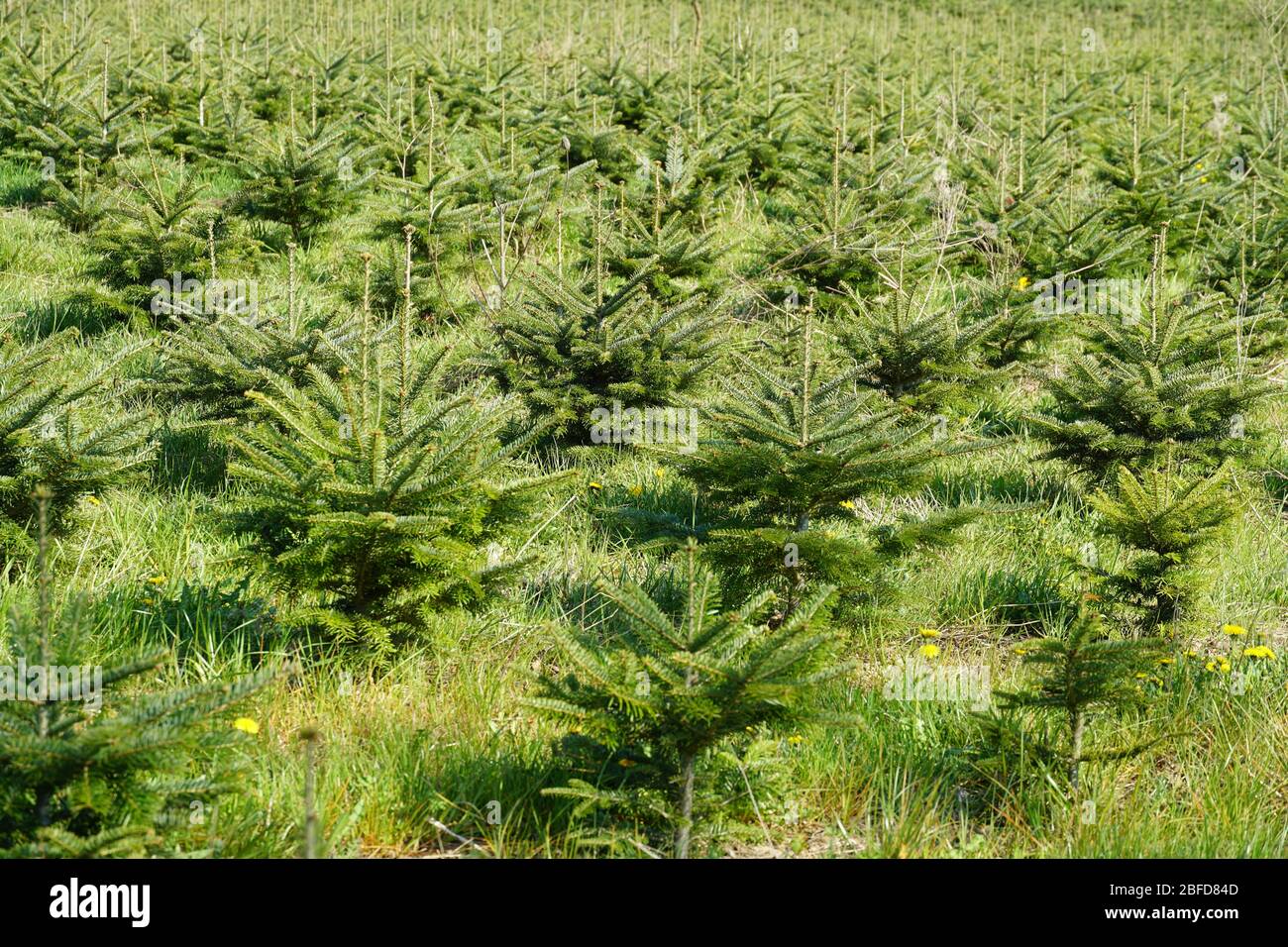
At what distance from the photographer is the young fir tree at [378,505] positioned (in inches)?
145

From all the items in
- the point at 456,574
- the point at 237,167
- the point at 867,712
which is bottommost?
the point at 867,712

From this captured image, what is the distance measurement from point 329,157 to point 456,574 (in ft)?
19.8

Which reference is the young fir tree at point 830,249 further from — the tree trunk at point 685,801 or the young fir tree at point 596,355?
the tree trunk at point 685,801

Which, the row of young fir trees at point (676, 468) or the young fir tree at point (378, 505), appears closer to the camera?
the row of young fir trees at point (676, 468)

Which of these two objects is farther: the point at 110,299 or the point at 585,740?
the point at 110,299

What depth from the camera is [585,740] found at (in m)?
3.15

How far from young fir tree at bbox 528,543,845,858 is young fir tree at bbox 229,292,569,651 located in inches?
35.5

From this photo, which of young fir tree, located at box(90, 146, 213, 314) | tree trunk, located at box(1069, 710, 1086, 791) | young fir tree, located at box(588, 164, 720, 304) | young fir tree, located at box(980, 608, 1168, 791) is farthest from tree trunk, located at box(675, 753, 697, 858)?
young fir tree, located at box(90, 146, 213, 314)

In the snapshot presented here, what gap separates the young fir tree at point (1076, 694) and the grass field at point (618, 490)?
4cm

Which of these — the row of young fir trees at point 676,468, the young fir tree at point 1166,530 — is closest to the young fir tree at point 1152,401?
the row of young fir trees at point 676,468

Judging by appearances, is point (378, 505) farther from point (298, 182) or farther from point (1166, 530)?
point (298, 182)

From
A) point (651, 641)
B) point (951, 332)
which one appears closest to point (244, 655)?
point (651, 641)

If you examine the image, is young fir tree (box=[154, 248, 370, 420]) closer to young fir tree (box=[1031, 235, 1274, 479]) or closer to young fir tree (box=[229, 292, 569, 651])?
young fir tree (box=[229, 292, 569, 651])

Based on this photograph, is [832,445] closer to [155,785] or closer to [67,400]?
[155,785]
